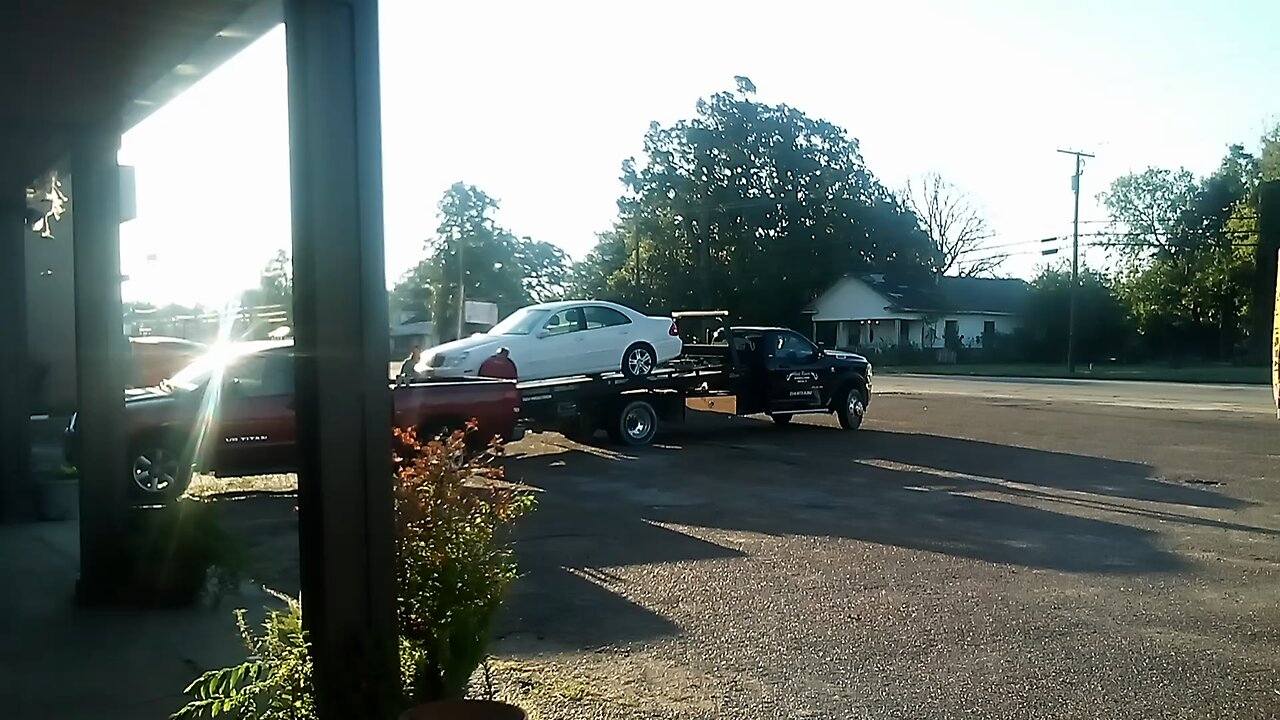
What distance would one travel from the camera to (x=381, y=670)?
14.7 feet

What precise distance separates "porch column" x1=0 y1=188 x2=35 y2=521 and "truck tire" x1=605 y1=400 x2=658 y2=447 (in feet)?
31.1

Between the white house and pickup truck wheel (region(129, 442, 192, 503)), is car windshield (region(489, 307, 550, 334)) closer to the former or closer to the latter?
pickup truck wheel (region(129, 442, 192, 503))

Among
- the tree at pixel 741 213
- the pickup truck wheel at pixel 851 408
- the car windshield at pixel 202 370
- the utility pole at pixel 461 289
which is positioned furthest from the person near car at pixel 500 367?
the tree at pixel 741 213

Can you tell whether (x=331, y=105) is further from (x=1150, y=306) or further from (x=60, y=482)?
(x=1150, y=306)

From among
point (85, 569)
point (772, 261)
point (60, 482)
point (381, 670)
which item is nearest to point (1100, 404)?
point (60, 482)

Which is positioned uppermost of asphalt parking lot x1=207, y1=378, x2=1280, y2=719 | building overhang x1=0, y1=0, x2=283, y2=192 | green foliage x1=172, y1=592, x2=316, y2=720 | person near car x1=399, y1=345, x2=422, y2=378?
building overhang x1=0, y1=0, x2=283, y2=192

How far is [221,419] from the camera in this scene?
47.4 ft

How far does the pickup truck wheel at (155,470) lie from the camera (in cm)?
1387

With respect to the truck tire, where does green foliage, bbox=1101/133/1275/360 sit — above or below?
above

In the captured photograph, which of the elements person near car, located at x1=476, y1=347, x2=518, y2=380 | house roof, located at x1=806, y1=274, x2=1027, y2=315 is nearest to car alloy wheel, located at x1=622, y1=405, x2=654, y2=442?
person near car, located at x1=476, y1=347, x2=518, y2=380

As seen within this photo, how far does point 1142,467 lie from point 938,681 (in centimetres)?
1165

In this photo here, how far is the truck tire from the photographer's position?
780 inches

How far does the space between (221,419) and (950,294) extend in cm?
6676

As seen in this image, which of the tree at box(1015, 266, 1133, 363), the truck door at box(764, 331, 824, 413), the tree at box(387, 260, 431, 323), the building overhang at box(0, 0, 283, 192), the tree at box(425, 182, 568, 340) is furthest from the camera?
the tree at box(387, 260, 431, 323)
